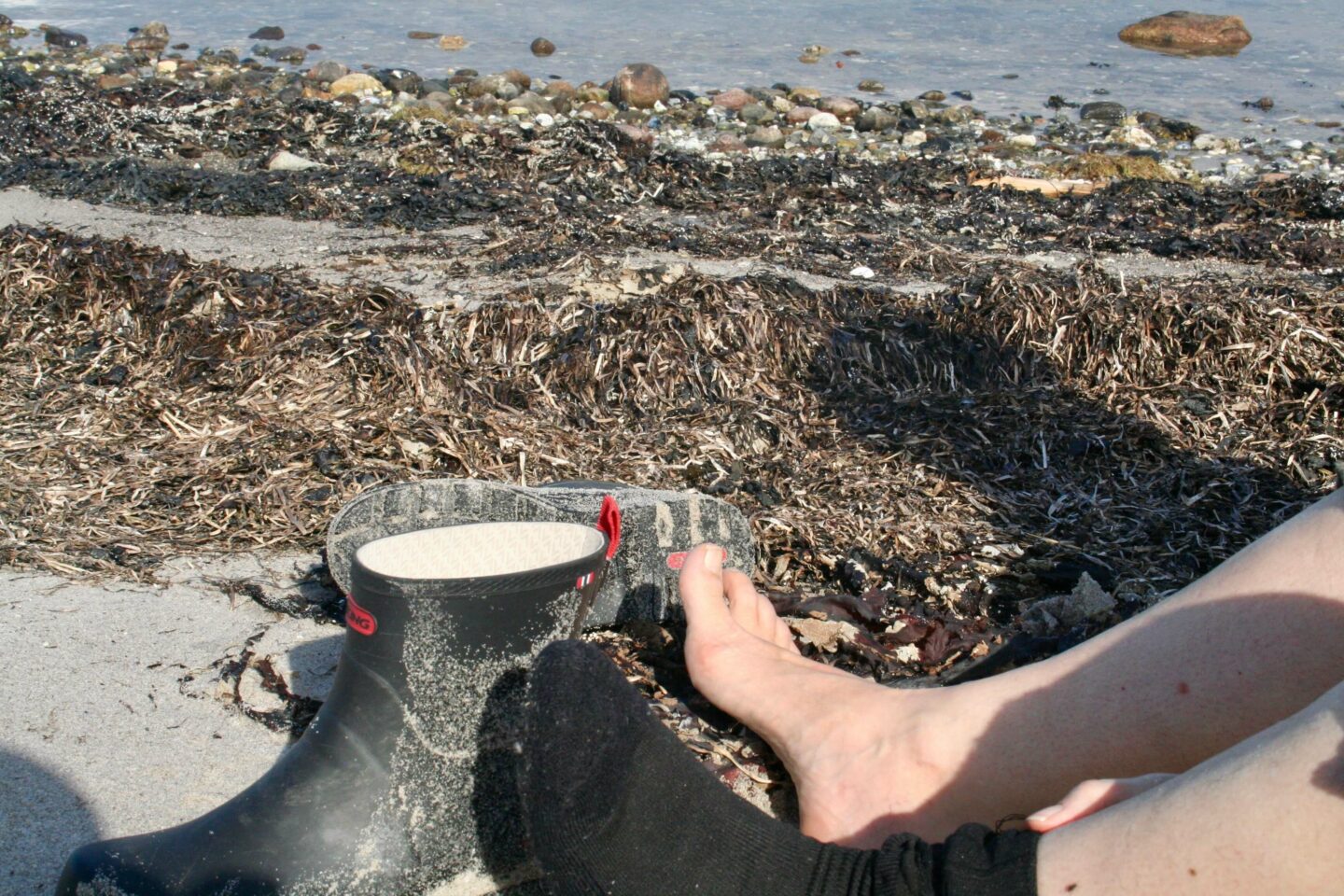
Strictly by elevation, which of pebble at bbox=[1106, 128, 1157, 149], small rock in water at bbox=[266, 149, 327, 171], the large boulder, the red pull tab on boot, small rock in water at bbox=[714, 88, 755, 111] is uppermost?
the large boulder

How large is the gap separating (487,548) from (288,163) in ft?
16.6

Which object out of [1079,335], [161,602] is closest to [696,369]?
[1079,335]

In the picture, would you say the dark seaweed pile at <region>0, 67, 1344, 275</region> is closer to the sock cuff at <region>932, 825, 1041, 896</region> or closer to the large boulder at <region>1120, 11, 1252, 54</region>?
the sock cuff at <region>932, 825, 1041, 896</region>

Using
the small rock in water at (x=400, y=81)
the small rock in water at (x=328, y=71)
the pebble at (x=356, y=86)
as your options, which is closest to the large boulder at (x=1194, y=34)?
the small rock in water at (x=400, y=81)

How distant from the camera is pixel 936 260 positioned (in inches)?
183

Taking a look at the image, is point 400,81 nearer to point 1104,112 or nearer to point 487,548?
point 1104,112

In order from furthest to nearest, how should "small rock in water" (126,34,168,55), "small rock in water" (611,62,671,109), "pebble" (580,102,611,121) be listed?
1. "small rock in water" (126,34,168,55)
2. "small rock in water" (611,62,671,109)
3. "pebble" (580,102,611,121)

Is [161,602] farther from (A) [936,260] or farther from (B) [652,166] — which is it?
(B) [652,166]

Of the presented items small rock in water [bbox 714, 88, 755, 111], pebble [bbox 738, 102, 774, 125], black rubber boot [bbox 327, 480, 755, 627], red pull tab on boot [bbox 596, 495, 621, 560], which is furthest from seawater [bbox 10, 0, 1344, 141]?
red pull tab on boot [bbox 596, 495, 621, 560]

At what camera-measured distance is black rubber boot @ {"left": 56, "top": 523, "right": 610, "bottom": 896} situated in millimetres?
1578

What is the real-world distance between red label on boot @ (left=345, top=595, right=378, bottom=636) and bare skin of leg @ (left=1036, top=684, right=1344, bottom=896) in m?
0.93

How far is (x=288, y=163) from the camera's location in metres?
6.33

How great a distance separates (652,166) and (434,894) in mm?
4740

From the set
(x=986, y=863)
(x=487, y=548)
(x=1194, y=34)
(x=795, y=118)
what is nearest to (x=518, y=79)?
(x=795, y=118)
